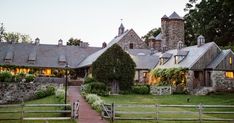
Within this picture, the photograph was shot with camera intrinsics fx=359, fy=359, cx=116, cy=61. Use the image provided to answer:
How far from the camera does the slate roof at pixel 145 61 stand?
5444 cm

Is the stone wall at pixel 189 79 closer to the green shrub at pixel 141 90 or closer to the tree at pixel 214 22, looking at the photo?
the green shrub at pixel 141 90

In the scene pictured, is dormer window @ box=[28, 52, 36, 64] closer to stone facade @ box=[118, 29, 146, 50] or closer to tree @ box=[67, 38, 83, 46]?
stone facade @ box=[118, 29, 146, 50]

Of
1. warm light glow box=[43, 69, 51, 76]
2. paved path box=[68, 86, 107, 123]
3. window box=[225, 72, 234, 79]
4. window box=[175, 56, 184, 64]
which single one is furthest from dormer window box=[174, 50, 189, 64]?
paved path box=[68, 86, 107, 123]

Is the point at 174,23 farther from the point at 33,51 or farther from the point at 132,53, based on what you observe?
the point at 33,51

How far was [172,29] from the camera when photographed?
63.1m

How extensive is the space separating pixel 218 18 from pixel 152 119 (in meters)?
50.0

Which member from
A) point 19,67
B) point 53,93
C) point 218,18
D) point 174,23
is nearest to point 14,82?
point 53,93

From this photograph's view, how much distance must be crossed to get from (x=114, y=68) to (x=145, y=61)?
11.9 meters

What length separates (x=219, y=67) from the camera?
4503 cm

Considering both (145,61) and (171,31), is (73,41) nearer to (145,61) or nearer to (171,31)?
(171,31)

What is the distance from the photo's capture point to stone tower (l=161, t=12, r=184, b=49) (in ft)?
206

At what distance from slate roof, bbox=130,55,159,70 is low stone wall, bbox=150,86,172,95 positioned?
991 centimetres

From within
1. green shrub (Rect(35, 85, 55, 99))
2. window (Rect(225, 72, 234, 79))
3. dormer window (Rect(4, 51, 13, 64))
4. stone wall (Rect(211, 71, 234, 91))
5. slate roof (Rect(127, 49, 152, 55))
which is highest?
slate roof (Rect(127, 49, 152, 55))

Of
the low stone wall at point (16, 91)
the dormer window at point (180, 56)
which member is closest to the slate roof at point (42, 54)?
the low stone wall at point (16, 91)
